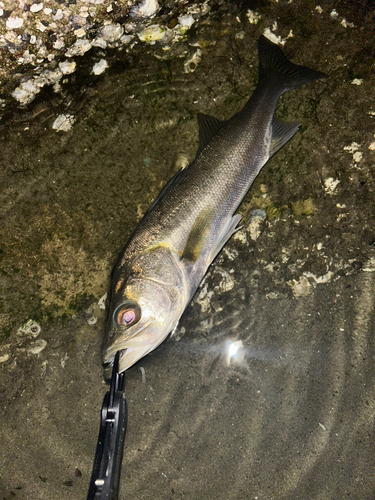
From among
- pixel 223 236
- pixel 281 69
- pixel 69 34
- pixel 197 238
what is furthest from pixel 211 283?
pixel 69 34

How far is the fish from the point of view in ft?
7.92

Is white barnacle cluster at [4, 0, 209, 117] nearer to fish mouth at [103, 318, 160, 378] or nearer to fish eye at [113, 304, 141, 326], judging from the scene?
fish eye at [113, 304, 141, 326]

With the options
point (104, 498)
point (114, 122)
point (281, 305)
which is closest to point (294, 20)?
point (114, 122)

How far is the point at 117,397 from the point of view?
98.1 inches

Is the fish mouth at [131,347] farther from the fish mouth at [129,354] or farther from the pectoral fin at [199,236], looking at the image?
the pectoral fin at [199,236]

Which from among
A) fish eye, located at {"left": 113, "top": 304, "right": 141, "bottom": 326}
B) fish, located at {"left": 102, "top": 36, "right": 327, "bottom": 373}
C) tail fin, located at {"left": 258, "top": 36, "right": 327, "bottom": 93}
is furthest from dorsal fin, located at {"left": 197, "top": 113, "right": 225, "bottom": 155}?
fish eye, located at {"left": 113, "top": 304, "right": 141, "bottom": 326}

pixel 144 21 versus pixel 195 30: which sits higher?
pixel 144 21

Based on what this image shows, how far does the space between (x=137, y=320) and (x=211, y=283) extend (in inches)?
35.4

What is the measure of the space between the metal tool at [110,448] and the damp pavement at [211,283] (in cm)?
46

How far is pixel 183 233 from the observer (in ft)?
8.38

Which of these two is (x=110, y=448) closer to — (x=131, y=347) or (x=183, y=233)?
(x=131, y=347)

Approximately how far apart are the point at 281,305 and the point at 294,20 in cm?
264

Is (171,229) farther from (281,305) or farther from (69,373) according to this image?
(69,373)

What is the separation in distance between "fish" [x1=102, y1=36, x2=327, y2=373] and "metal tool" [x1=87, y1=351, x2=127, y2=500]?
249mm
